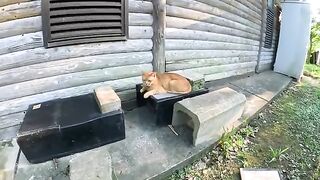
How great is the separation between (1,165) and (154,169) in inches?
53.9

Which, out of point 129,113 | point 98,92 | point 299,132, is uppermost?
point 98,92

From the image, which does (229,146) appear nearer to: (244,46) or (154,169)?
(154,169)

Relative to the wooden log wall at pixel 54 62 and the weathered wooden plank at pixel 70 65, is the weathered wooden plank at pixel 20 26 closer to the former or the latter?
Answer: the wooden log wall at pixel 54 62

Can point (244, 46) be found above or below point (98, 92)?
above

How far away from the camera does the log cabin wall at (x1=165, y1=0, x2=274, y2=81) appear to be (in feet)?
11.8

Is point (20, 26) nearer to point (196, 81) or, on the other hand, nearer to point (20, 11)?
point (20, 11)

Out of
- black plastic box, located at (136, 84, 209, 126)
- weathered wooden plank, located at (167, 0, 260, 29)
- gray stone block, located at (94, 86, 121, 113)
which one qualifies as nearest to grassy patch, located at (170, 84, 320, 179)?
black plastic box, located at (136, 84, 209, 126)

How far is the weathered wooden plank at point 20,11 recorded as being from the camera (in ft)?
7.47

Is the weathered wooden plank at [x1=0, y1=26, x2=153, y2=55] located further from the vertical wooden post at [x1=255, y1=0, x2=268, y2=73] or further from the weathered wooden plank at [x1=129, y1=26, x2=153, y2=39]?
the vertical wooden post at [x1=255, y1=0, x2=268, y2=73]

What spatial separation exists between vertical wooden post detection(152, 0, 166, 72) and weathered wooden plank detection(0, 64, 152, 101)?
14 cm

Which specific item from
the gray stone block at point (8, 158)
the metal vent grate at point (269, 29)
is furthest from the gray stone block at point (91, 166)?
the metal vent grate at point (269, 29)

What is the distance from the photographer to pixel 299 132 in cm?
341

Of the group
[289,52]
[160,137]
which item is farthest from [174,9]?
[289,52]

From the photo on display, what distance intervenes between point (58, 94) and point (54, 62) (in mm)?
357
